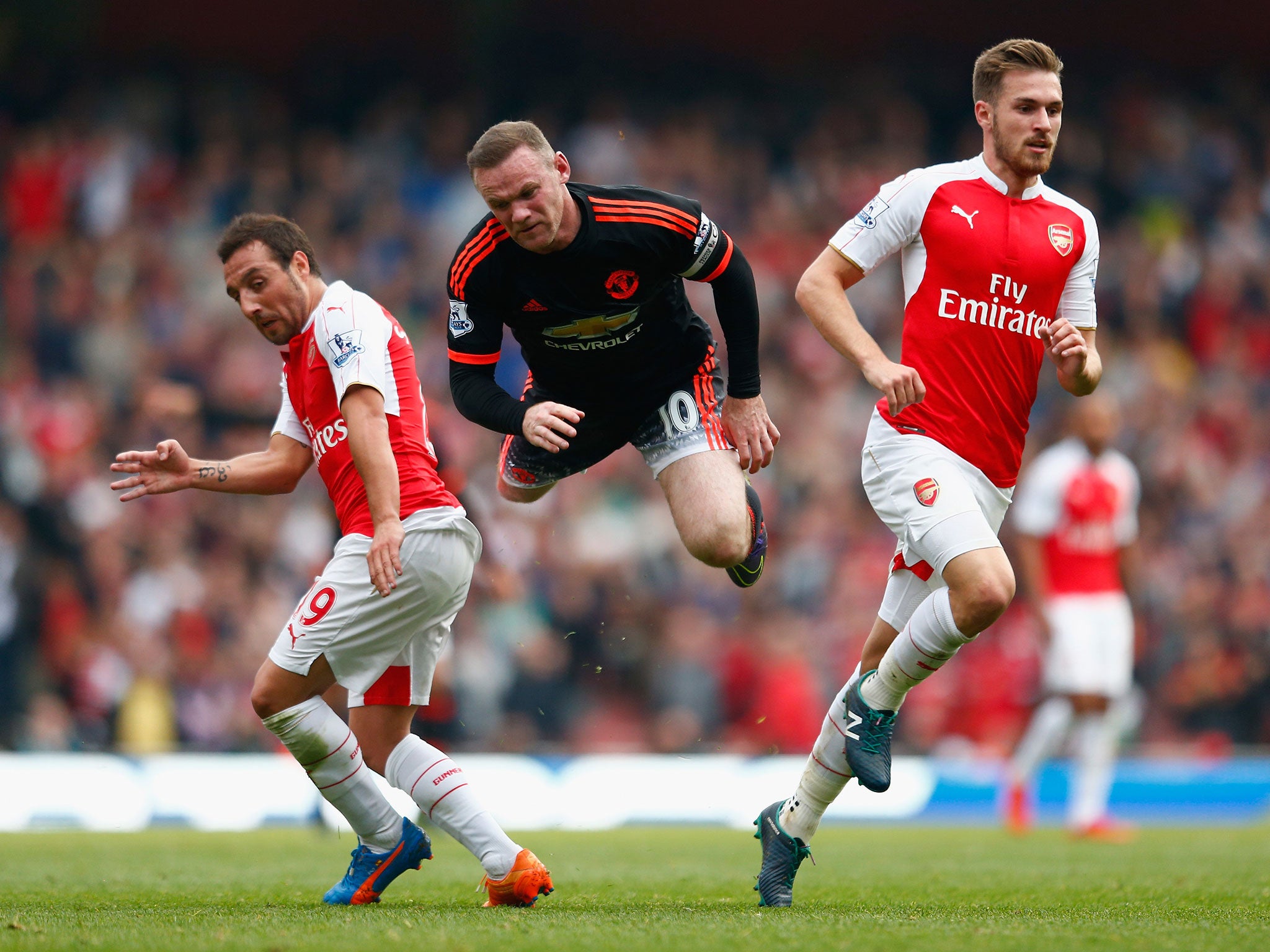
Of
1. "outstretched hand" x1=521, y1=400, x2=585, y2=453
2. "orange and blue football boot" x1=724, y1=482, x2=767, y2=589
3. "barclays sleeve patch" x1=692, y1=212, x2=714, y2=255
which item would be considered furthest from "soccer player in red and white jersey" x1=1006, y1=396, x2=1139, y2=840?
"outstretched hand" x1=521, y1=400, x2=585, y2=453

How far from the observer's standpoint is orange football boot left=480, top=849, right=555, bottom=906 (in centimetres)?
546

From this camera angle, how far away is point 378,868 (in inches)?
227

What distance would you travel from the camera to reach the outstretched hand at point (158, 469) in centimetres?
577

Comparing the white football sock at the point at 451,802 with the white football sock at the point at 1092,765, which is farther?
the white football sock at the point at 1092,765

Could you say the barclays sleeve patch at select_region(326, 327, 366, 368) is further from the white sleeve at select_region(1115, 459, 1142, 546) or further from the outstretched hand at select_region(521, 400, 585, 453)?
the white sleeve at select_region(1115, 459, 1142, 546)

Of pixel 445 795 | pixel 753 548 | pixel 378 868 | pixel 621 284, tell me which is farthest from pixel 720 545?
pixel 378 868

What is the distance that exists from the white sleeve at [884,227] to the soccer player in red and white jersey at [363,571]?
1.77m

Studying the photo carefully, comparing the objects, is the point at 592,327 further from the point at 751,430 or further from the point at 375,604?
the point at 375,604

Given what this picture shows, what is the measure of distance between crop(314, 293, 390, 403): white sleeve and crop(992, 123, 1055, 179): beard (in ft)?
8.18

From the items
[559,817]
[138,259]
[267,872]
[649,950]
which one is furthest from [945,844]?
[138,259]

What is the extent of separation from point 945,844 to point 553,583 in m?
5.54

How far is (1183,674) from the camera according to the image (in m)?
14.8

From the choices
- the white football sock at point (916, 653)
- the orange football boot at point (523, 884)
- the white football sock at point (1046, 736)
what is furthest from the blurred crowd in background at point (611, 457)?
the white football sock at point (916, 653)

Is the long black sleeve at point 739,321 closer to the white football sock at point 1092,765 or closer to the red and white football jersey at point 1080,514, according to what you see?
the red and white football jersey at point 1080,514
